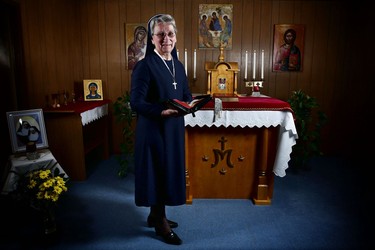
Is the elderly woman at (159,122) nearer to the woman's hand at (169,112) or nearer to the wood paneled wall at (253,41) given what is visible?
the woman's hand at (169,112)

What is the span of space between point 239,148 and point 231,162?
0.18 m

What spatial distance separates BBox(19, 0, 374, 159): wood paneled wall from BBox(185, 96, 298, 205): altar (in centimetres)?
208

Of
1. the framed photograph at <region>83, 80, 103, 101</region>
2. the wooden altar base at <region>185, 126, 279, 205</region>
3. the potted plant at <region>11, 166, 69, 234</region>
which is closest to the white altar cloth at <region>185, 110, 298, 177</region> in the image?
the wooden altar base at <region>185, 126, 279, 205</region>

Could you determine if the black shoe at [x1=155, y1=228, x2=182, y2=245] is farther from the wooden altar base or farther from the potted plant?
the potted plant

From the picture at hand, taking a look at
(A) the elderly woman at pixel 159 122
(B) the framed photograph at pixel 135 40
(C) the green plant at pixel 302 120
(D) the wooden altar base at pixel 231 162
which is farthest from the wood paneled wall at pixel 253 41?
(A) the elderly woman at pixel 159 122

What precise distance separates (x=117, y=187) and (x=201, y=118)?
5.00ft

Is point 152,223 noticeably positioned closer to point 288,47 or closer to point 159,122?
point 159,122

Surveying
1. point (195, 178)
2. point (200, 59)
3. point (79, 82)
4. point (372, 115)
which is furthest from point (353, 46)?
point (79, 82)

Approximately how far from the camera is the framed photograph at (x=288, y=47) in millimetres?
4883

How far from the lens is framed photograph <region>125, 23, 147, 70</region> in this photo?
4898 millimetres

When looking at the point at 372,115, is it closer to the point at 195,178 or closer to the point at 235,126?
the point at 235,126

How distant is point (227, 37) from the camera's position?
491 centimetres

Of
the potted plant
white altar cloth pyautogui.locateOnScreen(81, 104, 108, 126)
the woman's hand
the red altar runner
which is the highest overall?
the woman's hand

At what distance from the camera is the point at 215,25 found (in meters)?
4.88
